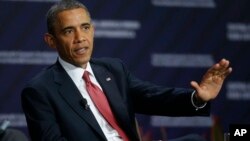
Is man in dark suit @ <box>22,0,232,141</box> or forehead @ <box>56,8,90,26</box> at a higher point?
forehead @ <box>56,8,90,26</box>

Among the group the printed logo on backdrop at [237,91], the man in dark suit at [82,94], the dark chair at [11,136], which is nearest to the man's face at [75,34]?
the man in dark suit at [82,94]

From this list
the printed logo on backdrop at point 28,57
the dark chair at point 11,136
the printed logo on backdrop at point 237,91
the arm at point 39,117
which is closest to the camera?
the arm at point 39,117

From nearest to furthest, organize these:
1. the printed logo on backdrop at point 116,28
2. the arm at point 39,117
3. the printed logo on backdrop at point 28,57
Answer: the arm at point 39,117 < the printed logo on backdrop at point 28,57 < the printed logo on backdrop at point 116,28

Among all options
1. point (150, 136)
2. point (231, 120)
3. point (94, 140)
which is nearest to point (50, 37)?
point (94, 140)

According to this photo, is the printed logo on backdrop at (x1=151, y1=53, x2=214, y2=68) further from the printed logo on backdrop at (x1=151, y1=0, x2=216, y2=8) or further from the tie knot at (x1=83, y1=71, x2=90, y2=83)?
the tie knot at (x1=83, y1=71, x2=90, y2=83)

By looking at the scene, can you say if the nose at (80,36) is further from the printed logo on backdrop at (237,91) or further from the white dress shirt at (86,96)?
the printed logo on backdrop at (237,91)

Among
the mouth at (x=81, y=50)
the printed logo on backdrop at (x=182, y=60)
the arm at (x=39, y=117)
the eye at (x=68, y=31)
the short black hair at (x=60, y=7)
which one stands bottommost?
the printed logo on backdrop at (x=182, y=60)

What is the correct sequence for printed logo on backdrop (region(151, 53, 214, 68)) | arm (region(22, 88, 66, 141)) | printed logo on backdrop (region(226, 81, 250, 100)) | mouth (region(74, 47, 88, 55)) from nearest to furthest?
1. arm (region(22, 88, 66, 141))
2. mouth (region(74, 47, 88, 55))
3. printed logo on backdrop (region(151, 53, 214, 68))
4. printed logo on backdrop (region(226, 81, 250, 100))

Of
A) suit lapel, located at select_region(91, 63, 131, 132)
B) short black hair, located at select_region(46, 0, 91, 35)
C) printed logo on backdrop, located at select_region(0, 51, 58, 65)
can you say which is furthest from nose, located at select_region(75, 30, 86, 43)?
printed logo on backdrop, located at select_region(0, 51, 58, 65)

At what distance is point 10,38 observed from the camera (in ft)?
13.4

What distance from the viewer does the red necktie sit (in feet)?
7.92

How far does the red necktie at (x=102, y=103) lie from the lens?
7.92ft

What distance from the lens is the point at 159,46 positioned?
4312mm

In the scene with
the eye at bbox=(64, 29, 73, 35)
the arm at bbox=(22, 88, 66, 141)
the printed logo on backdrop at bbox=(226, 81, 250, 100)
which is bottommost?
the printed logo on backdrop at bbox=(226, 81, 250, 100)
